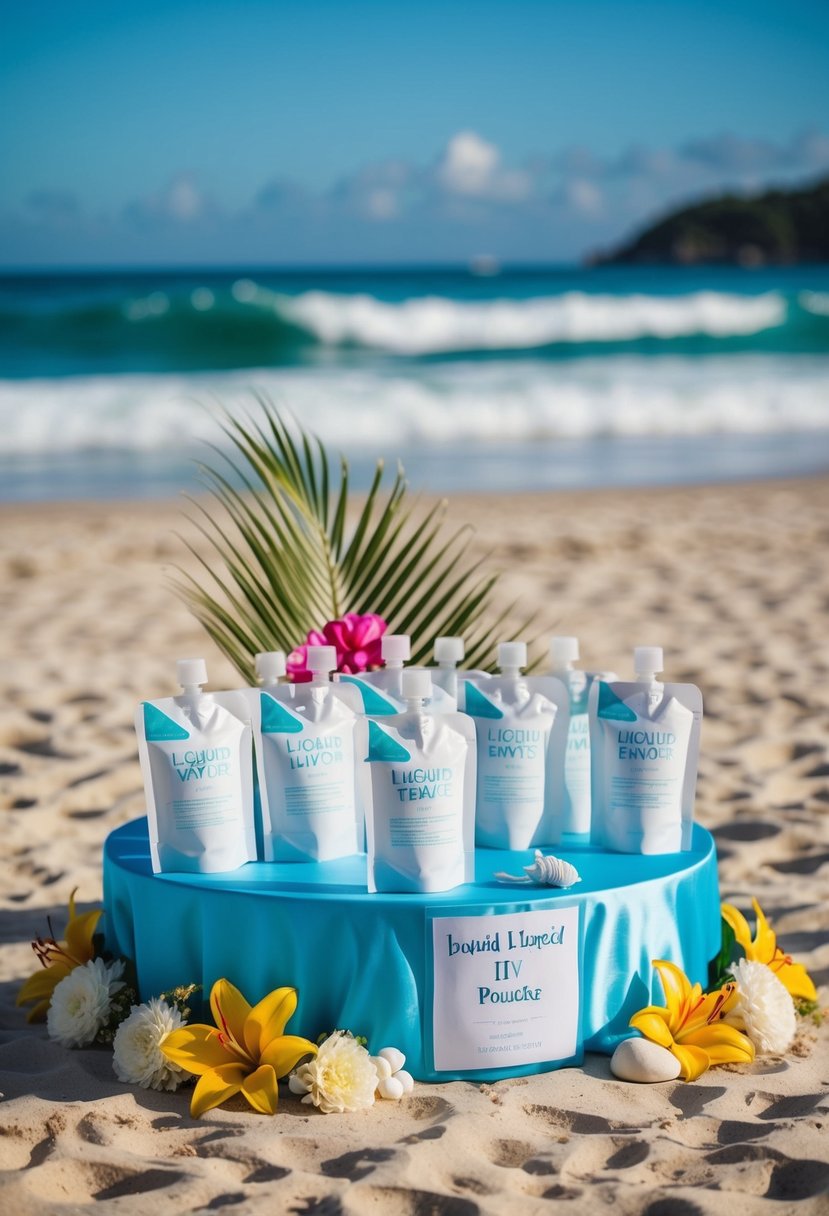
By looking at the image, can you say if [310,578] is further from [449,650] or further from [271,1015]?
[271,1015]

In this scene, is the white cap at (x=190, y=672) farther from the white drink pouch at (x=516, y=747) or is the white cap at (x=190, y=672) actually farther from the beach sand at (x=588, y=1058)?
the beach sand at (x=588, y=1058)

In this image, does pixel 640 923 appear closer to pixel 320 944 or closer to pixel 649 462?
pixel 320 944

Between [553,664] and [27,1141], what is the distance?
109 centimetres

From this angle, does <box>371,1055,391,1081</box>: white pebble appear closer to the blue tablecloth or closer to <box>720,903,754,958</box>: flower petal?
the blue tablecloth

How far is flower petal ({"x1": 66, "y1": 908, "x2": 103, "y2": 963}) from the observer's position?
8.04ft

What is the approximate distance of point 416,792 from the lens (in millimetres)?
1957

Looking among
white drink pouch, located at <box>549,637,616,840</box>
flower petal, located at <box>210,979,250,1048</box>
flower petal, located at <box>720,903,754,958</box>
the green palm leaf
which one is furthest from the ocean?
flower petal, located at <box>210,979,250,1048</box>

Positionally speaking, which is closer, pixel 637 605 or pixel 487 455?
pixel 637 605

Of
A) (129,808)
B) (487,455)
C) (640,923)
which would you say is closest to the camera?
(640,923)

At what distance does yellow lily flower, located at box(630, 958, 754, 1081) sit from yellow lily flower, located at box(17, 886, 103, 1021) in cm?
99

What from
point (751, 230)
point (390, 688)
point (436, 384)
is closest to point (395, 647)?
point (390, 688)

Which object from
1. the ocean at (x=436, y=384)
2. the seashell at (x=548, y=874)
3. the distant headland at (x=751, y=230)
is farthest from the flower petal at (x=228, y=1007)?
the distant headland at (x=751, y=230)

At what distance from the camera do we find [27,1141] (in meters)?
1.97

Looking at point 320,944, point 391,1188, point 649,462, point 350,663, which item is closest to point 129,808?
point 350,663
